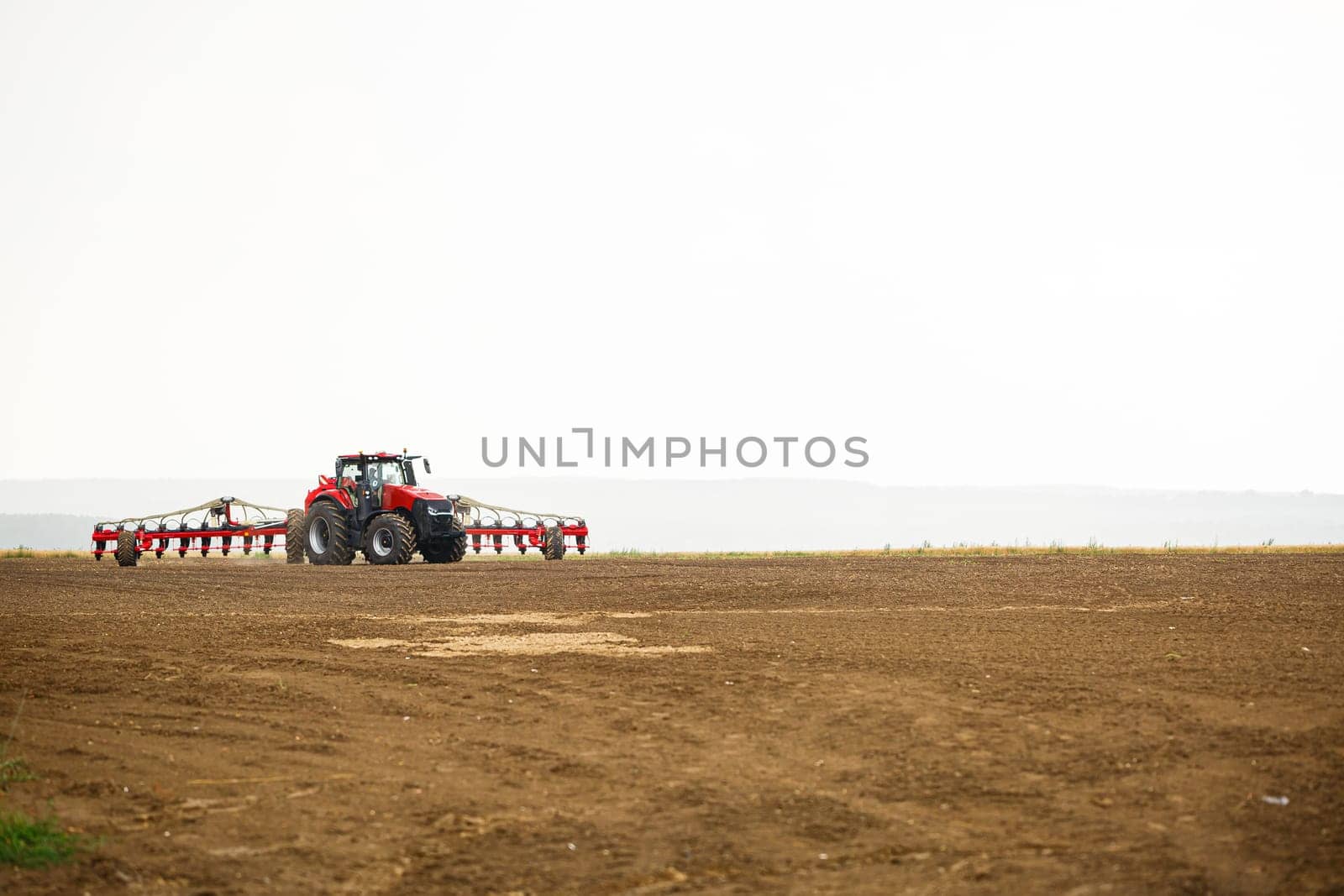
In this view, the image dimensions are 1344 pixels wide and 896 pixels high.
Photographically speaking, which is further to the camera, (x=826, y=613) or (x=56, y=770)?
(x=826, y=613)

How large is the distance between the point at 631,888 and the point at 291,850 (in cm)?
193

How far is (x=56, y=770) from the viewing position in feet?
Answer: 27.6

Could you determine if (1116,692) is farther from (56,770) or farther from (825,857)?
(56,770)

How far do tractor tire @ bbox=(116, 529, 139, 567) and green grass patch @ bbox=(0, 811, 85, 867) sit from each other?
→ 2954cm

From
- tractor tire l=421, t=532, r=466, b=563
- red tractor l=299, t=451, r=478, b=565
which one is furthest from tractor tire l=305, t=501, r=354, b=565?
tractor tire l=421, t=532, r=466, b=563

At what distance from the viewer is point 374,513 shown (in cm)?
3192

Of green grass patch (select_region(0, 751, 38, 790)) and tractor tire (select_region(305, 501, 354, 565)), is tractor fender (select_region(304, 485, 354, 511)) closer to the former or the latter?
tractor tire (select_region(305, 501, 354, 565))

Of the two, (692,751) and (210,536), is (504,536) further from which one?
(692,751)

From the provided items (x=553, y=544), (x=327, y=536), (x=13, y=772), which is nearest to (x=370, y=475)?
(x=327, y=536)

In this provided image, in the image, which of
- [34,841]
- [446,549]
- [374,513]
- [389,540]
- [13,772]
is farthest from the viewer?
[446,549]

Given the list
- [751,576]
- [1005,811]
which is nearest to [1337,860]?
[1005,811]

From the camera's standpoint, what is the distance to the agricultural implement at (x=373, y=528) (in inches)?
1238

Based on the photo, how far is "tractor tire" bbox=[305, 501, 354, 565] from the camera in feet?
104

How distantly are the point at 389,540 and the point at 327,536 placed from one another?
2140mm
